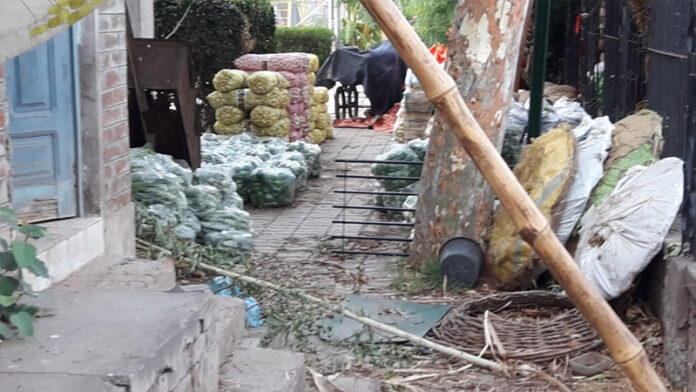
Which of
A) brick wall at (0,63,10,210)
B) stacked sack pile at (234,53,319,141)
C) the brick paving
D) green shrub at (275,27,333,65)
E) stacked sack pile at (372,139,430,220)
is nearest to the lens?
brick wall at (0,63,10,210)

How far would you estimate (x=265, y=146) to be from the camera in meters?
11.3

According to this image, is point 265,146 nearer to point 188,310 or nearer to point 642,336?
point 642,336

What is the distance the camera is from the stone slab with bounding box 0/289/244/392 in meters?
3.11

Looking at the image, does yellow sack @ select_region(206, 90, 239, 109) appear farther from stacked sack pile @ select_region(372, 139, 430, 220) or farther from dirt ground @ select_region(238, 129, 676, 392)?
stacked sack pile @ select_region(372, 139, 430, 220)

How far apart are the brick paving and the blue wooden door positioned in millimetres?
2171

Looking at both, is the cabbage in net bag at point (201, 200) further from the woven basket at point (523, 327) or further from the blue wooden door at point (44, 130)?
the woven basket at point (523, 327)

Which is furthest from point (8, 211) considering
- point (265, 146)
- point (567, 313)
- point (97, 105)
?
point (265, 146)

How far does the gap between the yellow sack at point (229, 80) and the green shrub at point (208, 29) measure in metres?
1.23

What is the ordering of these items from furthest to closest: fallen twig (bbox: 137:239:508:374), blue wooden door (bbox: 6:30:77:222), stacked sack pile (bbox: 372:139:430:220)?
stacked sack pile (bbox: 372:139:430:220) < fallen twig (bbox: 137:239:508:374) < blue wooden door (bbox: 6:30:77:222)

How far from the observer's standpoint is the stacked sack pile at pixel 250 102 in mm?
12383

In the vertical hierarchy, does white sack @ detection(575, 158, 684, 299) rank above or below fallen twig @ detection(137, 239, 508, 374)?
above

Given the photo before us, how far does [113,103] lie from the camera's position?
536 centimetres

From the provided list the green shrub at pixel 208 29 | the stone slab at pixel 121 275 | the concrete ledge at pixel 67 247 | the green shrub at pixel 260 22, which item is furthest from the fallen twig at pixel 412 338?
the green shrub at pixel 260 22

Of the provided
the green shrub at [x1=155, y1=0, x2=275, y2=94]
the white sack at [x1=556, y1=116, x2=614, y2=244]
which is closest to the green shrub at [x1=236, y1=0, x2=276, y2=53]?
the green shrub at [x1=155, y1=0, x2=275, y2=94]
